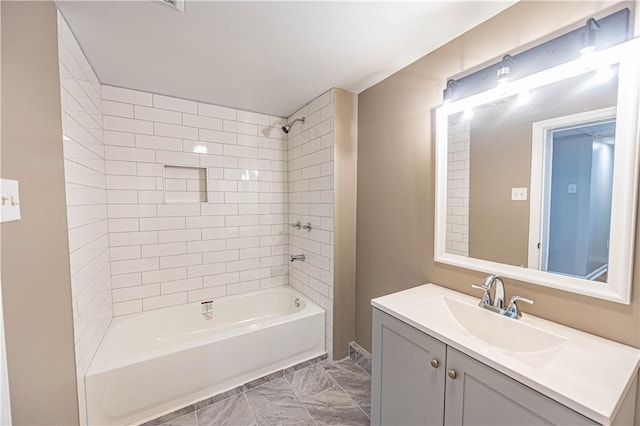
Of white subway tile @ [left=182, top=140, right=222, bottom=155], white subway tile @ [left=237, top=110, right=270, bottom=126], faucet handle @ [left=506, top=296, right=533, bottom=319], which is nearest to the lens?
faucet handle @ [left=506, top=296, right=533, bottom=319]

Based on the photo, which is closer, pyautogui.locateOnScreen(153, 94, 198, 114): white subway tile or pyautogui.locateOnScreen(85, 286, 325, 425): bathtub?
pyautogui.locateOnScreen(85, 286, 325, 425): bathtub

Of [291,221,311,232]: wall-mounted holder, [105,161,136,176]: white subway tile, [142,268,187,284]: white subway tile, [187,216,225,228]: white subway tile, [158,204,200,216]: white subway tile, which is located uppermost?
[105,161,136,176]: white subway tile

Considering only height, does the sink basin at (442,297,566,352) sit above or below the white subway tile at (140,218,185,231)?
below

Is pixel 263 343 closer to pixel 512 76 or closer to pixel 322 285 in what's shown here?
pixel 322 285

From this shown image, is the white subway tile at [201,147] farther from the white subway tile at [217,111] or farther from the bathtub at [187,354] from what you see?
the bathtub at [187,354]

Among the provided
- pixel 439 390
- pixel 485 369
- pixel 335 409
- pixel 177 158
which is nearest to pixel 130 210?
pixel 177 158

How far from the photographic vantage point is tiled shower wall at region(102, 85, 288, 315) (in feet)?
7.07

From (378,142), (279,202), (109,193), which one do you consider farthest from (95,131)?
(378,142)

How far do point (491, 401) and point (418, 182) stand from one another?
1195 millimetres

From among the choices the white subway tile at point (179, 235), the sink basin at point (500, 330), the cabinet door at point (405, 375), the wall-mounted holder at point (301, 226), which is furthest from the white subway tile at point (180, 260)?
the sink basin at point (500, 330)

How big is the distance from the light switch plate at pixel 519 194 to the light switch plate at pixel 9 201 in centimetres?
203

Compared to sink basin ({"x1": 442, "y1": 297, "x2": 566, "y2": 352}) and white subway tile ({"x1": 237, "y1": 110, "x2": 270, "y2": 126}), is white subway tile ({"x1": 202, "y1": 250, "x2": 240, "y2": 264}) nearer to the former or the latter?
white subway tile ({"x1": 237, "y1": 110, "x2": 270, "y2": 126})

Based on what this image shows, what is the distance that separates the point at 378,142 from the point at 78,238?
2021 mm

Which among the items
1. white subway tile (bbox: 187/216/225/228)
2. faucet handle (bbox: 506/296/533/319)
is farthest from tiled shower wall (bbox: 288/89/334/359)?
faucet handle (bbox: 506/296/533/319)
